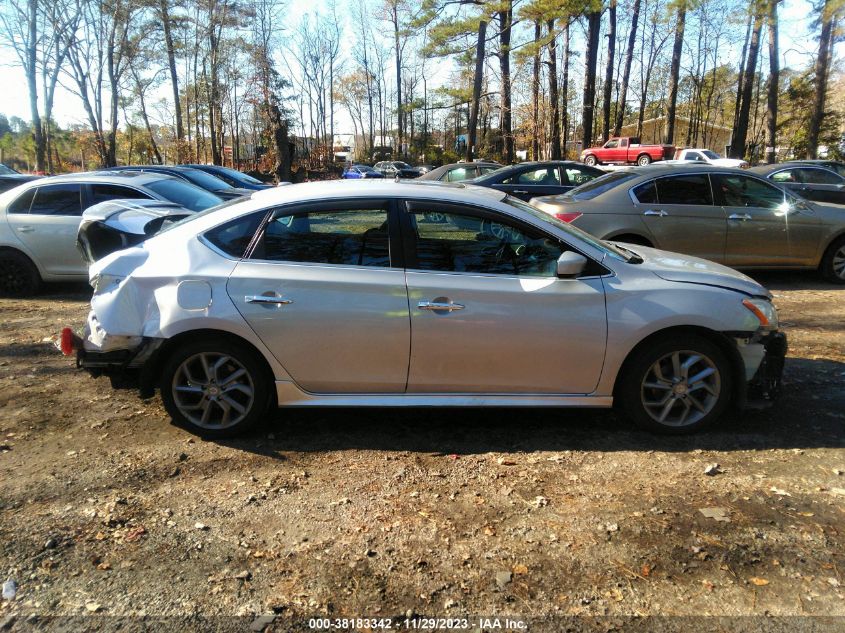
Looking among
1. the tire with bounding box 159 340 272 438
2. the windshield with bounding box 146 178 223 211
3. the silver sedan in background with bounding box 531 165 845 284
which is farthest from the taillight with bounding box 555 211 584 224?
the tire with bounding box 159 340 272 438

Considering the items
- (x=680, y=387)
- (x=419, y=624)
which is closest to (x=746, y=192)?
(x=680, y=387)

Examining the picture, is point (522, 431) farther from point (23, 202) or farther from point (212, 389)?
point (23, 202)

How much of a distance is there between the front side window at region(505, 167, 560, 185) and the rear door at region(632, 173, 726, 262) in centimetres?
358

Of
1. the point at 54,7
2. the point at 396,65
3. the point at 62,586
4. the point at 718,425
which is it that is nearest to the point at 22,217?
the point at 62,586

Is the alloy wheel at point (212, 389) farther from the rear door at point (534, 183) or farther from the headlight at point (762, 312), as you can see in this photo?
the rear door at point (534, 183)

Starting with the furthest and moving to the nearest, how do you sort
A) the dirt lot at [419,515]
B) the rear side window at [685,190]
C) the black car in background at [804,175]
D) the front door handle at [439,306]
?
the black car in background at [804,175]
the rear side window at [685,190]
the front door handle at [439,306]
the dirt lot at [419,515]

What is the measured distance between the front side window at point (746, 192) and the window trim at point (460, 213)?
212 inches

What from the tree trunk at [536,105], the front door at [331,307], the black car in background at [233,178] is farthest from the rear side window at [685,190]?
the tree trunk at [536,105]

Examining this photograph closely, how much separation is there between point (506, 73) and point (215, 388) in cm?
3056

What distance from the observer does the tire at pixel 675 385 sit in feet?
13.0

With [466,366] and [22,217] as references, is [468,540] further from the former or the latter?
[22,217]

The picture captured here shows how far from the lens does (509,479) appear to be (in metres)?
3.60

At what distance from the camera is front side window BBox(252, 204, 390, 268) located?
402 centimetres

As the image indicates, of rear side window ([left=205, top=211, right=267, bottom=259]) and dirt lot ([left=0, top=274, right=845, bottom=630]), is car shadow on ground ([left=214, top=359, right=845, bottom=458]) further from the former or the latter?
rear side window ([left=205, top=211, right=267, bottom=259])
